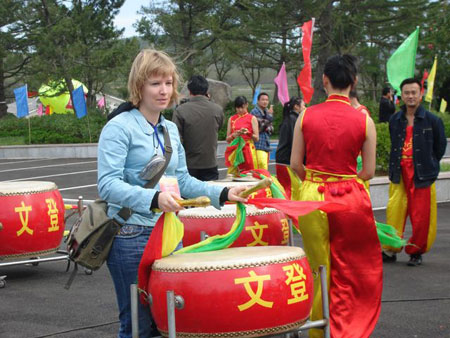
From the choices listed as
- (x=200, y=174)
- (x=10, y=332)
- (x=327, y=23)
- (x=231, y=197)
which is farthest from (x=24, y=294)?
(x=327, y=23)

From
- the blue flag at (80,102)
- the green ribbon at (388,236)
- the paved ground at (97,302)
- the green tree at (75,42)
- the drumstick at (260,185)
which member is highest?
the green tree at (75,42)

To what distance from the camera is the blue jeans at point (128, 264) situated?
12.5 ft

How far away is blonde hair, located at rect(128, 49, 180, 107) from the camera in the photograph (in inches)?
148

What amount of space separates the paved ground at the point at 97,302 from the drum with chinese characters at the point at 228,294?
2.11m

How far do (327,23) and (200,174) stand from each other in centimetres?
2256

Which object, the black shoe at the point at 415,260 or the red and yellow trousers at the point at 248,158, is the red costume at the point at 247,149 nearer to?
the red and yellow trousers at the point at 248,158

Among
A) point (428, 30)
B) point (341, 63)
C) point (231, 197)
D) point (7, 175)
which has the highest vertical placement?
point (428, 30)

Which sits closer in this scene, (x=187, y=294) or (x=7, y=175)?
(x=187, y=294)

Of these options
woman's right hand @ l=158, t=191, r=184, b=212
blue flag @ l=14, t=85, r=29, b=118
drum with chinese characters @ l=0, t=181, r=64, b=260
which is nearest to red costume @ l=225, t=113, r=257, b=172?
drum with chinese characters @ l=0, t=181, r=64, b=260

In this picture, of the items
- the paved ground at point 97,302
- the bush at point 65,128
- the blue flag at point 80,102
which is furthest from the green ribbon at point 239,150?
the bush at point 65,128

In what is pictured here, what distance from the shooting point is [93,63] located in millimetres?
33625

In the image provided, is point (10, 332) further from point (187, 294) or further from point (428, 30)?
point (428, 30)

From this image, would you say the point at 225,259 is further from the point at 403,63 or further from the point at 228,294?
the point at 403,63

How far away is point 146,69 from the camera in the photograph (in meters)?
3.75
